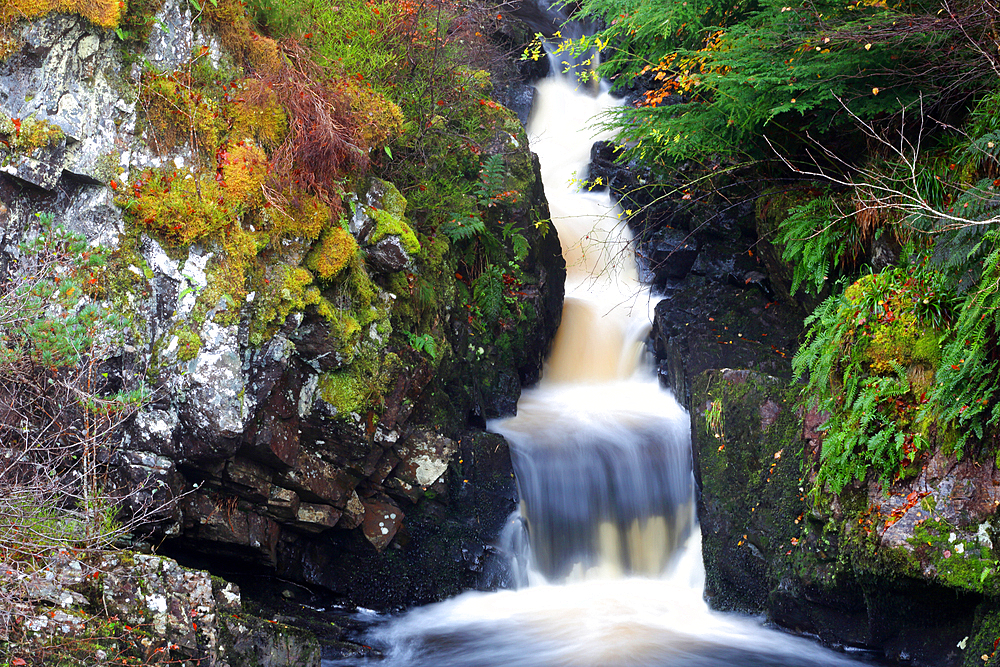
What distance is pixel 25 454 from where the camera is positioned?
15.1ft

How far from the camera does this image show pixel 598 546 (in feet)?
25.7

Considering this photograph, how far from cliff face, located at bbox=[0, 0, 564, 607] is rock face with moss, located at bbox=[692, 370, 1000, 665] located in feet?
8.02

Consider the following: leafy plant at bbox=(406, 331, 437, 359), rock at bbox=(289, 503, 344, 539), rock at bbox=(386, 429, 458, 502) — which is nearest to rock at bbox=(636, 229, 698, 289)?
leafy plant at bbox=(406, 331, 437, 359)

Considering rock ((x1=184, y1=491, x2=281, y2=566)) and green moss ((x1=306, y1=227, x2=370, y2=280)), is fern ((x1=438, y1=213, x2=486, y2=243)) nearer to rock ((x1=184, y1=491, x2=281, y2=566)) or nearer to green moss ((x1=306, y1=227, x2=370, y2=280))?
green moss ((x1=306, y1=227, x2=370, y2=280))

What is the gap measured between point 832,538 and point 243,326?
537 centimetres

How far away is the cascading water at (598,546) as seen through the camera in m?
6.38

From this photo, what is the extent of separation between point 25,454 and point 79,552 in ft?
2.66

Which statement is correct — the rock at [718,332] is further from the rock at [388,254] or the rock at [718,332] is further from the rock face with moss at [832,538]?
the rock at [388,254]

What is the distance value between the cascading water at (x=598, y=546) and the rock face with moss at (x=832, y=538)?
36 cm

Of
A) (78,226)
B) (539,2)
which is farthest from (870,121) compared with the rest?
(539,2)

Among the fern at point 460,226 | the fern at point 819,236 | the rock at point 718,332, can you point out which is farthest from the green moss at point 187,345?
the rock at point 718,332

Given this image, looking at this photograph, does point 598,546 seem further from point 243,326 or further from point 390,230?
point 243,326

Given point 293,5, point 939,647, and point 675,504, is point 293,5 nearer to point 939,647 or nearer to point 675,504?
point 675,504

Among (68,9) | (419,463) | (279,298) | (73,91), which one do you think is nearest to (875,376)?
(419,463)
